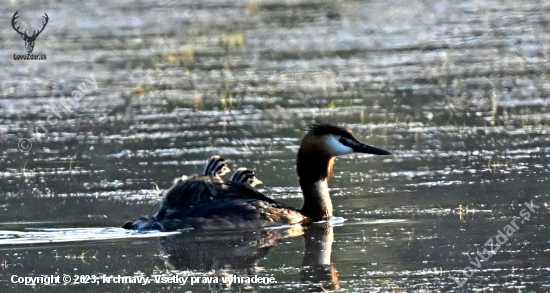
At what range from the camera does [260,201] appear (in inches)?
456

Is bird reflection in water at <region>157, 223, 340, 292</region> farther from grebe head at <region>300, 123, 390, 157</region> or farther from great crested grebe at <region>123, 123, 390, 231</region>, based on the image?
grebe head at <region>300, 123, 390, 157</region>

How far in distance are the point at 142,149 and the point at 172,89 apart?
370cm

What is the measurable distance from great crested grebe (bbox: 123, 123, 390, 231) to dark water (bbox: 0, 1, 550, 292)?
8.5 inches

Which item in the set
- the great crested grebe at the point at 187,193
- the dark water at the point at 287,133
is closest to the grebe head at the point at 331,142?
the dark water at the point at 287,133

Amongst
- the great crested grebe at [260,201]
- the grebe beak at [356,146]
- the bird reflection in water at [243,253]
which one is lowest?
the bird reflection in water at [243,253]

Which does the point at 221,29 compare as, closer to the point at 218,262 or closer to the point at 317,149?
the point at 317,149

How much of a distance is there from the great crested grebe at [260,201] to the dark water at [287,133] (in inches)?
8.5

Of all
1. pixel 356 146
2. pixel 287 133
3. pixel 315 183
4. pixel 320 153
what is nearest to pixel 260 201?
pixel 315 183

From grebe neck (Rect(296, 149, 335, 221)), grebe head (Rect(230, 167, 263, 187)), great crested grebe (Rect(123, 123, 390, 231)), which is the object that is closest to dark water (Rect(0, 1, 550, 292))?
great crested grebe (Rect(123, 123, 390, 231))

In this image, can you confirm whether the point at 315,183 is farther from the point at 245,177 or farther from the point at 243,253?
the point at 243,253

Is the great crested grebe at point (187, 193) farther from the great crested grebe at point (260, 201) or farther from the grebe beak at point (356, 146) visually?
the grebe beak at point (356, 146)

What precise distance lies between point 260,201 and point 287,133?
3689mm

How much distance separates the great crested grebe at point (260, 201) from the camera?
11.4 meters

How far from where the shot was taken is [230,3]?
1069 inches
